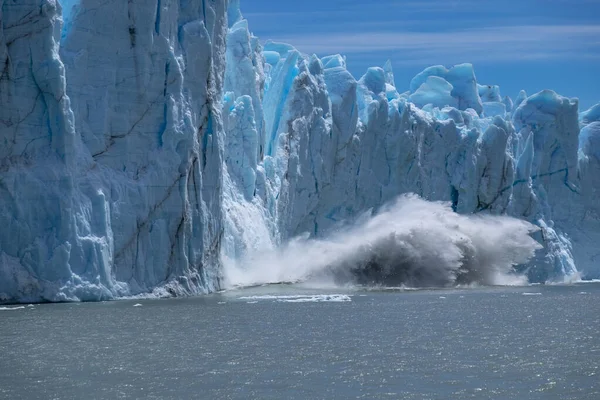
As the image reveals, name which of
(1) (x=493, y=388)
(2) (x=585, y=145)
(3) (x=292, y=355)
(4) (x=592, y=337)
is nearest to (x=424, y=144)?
(2) (x=585, y=145)

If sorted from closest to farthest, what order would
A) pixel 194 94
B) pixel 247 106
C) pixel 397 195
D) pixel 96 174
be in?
1. pixel 96 174
2. pixel 194 94
3. pixel 247 106
4. pixel 397 195

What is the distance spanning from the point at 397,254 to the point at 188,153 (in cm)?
1098

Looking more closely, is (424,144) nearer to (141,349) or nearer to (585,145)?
(585,145)

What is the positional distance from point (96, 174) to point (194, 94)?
3748mm

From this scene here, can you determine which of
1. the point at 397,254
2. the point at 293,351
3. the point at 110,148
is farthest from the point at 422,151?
the point at 293,351

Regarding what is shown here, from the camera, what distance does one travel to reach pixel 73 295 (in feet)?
74.4

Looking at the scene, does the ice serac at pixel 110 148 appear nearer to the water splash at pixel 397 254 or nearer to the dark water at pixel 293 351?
the dark water at pixel 293 351

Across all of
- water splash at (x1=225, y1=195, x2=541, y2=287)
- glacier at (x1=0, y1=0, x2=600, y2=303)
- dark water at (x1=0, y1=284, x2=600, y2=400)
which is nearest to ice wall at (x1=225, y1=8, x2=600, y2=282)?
glacier at (x1=0, y1=0, x2=600, y2=303)

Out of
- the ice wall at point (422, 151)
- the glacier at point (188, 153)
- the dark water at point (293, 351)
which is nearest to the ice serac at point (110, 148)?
the glacier at point (188, 153)

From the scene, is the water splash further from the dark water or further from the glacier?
the dark water

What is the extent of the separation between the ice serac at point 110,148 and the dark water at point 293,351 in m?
0.97

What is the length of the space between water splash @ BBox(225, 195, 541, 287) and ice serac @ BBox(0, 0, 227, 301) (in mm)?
6574

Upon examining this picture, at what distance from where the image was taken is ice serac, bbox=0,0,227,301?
72.9 ft

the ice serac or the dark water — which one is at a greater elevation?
the ice serac
